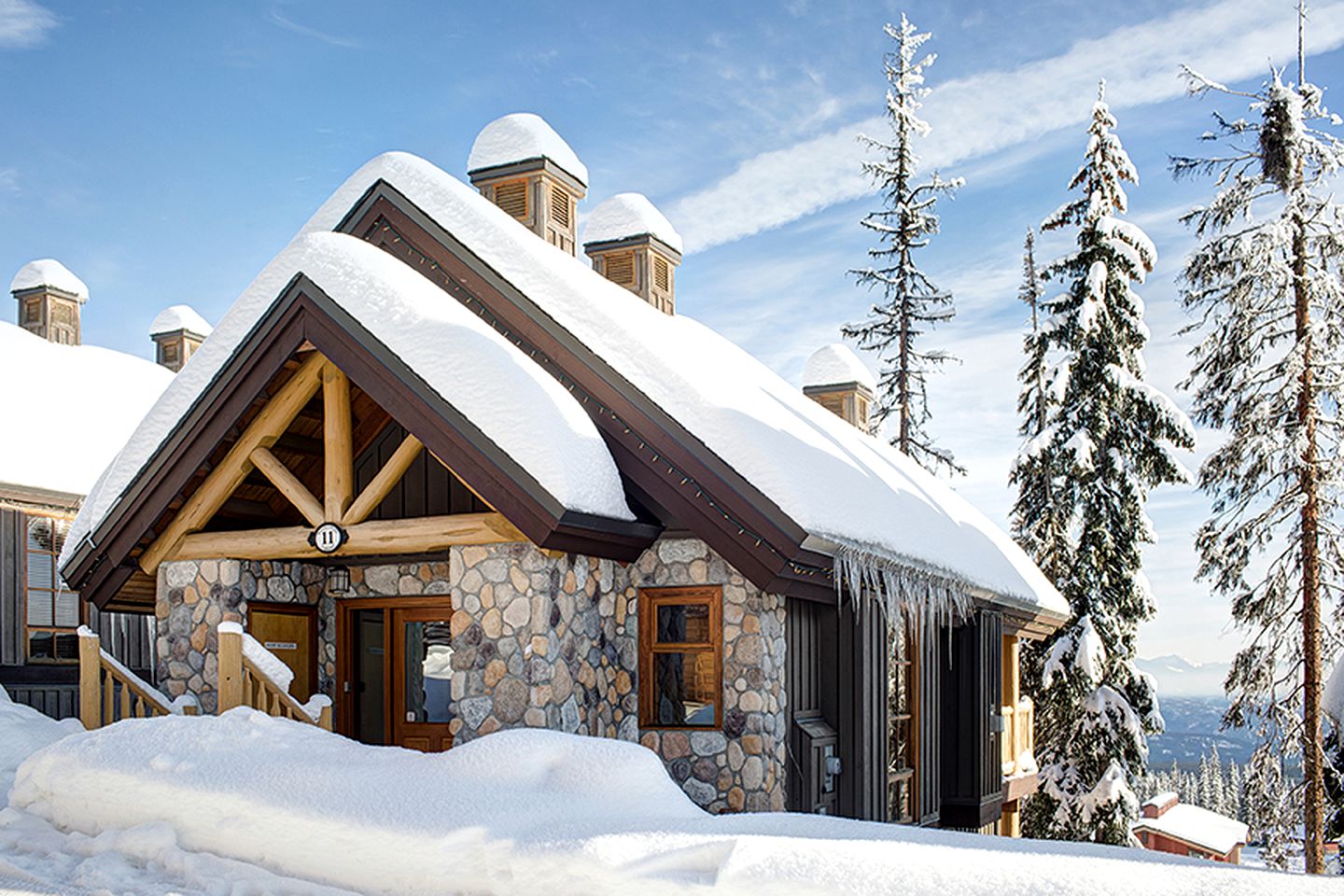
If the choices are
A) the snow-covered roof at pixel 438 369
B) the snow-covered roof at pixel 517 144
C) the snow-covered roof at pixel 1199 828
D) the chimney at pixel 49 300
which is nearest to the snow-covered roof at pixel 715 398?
the snow-covered roof at pixel 438 369

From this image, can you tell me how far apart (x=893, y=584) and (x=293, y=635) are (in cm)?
478

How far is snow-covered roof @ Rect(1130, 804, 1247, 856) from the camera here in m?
41.5

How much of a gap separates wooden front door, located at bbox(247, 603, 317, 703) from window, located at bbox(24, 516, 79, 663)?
188 inches

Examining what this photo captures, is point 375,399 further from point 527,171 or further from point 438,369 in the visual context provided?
point 527,171

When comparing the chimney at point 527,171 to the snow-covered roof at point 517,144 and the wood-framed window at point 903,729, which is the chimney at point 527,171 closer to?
the snow-covered roof at point 517,144

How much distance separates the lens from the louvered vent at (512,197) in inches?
475

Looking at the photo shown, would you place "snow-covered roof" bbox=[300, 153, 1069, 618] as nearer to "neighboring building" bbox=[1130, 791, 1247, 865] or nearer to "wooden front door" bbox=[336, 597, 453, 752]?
"wooden front door" bbox=[336, 597, 453, 752]

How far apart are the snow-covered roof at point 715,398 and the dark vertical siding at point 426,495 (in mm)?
1493

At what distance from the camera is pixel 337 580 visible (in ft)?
33.7

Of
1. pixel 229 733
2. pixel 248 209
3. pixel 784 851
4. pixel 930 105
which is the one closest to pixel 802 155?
pixel 930 105

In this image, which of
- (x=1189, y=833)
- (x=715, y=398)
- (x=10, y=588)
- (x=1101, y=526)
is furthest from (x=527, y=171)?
(x=1189, y=833)

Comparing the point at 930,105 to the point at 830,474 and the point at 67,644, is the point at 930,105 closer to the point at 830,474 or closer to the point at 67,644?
the point at 830,474

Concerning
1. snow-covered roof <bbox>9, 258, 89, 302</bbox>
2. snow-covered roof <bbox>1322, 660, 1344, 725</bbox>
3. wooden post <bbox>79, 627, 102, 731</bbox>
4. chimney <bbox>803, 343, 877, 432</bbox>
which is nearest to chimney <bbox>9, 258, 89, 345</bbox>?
snow-covered roof <bbox>9, 258, 89, 302</bbox>

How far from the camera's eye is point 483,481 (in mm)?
8016
